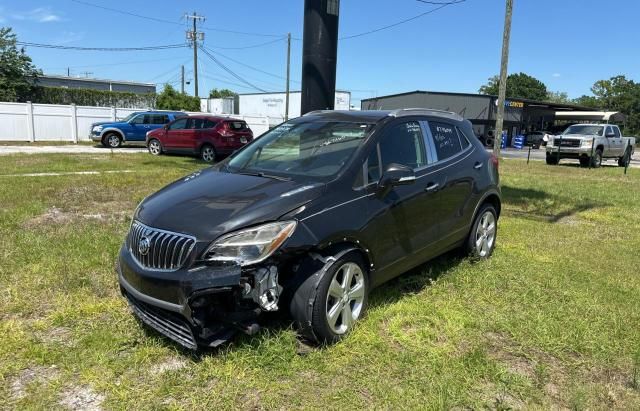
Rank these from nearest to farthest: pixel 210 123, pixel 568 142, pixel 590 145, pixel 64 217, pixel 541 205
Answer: pixel 64 217 < pixel 541 205 < pixel 210 123 < pixel 590 145 < pixel 568 142

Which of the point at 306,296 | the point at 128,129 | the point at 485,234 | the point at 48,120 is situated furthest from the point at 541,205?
the point at 48,120

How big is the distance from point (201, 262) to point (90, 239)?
3449 mm

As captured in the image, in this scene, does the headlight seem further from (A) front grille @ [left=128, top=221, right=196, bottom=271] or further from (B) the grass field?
(B) the grass field

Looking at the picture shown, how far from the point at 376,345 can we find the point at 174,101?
134 feet

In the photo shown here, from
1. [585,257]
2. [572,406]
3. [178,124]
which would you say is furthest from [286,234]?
[178,124]

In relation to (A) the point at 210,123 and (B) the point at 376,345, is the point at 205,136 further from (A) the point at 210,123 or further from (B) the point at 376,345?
(B) the point at 376,345

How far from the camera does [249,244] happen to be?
3256 millimetres

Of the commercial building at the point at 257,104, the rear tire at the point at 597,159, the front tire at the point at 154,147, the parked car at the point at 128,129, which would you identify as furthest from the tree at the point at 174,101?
the rear tire at the point at 597,159

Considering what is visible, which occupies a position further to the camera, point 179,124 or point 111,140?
point 111,140

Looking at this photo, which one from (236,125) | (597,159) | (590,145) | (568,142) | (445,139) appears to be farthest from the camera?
(568,142)

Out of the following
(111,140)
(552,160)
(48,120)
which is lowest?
(552,160)

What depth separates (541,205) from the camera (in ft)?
32.7

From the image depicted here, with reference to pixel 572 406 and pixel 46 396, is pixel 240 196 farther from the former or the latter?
pixel 572 406

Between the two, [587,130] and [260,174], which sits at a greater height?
[587,130]
